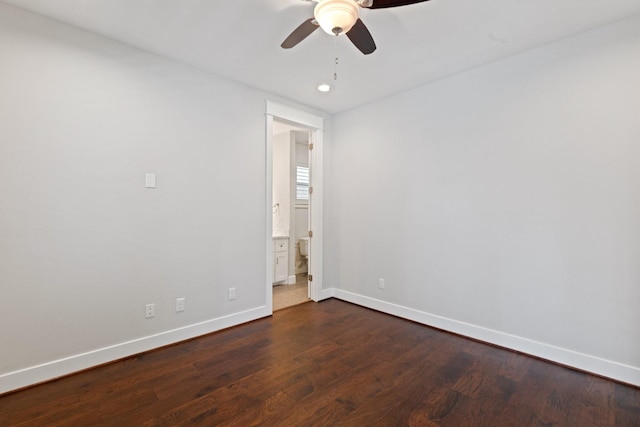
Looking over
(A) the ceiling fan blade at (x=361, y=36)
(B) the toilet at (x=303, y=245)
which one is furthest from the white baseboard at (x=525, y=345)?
(A) the ceiling fan blade at (x=361, y=36)

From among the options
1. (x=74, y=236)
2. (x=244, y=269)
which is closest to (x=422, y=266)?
(x=244, y=269)

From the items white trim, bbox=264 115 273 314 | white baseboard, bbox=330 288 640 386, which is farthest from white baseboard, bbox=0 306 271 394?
white baseboard, bbox=330 288 640 386

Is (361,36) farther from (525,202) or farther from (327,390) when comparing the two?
(327,390)

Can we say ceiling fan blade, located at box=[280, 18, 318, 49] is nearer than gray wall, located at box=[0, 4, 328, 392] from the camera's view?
Yes

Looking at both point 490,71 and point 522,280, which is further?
point 490,71

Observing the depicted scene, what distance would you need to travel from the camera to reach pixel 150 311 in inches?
102

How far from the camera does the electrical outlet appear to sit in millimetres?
2562

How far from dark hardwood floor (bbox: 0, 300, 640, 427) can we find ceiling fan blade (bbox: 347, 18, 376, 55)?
7.74 ft

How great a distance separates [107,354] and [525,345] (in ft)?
11.7

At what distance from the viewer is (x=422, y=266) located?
3230mm

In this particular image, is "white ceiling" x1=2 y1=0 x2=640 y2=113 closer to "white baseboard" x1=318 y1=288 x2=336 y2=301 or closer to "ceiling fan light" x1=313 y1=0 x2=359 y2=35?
"ceiling fan light" x1=313 y1=0 x2=359 y2=35

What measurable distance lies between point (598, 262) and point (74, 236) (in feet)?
13.4

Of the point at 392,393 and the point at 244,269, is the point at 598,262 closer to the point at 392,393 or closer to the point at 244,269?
the point at 392,393

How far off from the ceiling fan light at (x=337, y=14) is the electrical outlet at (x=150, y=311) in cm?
263
